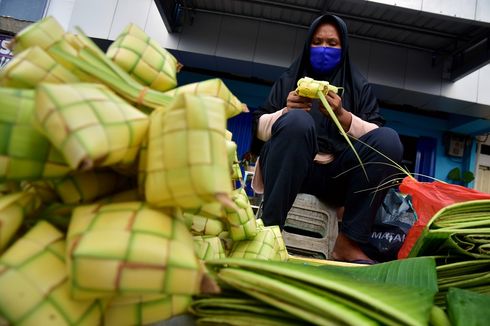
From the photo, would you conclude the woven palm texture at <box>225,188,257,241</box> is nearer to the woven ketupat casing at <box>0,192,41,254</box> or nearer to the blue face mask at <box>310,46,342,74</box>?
the woven ketupat casing at <box>0,192,41,254</box>

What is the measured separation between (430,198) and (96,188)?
1.05m

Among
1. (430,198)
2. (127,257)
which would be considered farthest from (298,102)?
(127,257)

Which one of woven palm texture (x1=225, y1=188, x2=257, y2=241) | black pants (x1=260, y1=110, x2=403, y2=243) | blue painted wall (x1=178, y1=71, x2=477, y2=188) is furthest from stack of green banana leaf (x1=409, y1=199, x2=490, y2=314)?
blue painted wall (x1=178, y1=71, x2=477, y2=188)

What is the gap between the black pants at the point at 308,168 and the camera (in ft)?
4.77

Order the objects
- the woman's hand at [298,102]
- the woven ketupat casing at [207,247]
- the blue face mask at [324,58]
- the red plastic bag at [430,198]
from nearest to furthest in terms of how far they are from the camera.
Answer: the woven ketupat casing at [207,247], the red plastic bag at [430,198], the woman's hand at [298,102], the blue face mask at [324,58]

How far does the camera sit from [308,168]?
1.56m

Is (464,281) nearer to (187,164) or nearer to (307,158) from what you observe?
(187,164)

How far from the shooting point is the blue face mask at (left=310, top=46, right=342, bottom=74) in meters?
1.98

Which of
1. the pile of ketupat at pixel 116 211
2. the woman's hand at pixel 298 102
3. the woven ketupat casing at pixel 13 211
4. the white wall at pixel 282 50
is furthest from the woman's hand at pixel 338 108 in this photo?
the white wall at pixel 282 50

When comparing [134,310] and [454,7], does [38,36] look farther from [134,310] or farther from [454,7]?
[454,7]

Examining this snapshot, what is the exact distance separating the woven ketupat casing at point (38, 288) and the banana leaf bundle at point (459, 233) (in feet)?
2.60

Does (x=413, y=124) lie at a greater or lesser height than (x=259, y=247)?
greater

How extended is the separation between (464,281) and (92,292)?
2.56 ft

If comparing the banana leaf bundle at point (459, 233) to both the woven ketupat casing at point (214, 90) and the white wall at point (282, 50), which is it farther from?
the white wall at point (282, 50)
